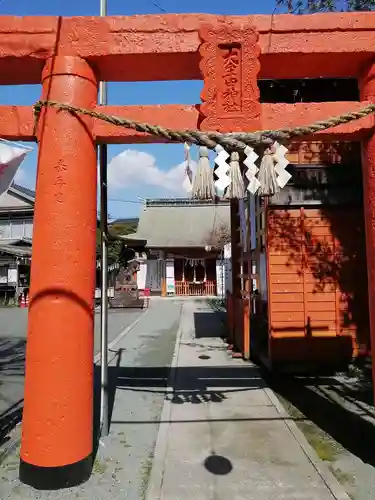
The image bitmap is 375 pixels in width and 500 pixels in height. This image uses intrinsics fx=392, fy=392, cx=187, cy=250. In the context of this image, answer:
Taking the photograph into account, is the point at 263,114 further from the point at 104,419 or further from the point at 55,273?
the point at 104,419

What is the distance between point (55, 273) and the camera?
3.49 meters

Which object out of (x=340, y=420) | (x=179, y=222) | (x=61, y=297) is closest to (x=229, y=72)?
(x=61, y=297)

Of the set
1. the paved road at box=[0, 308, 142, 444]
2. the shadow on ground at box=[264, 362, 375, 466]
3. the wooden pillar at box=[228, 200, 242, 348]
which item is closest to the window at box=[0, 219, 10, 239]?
the paved road at box=[0, 308, 142, 444]

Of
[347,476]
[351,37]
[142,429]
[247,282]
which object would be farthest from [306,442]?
[247,282]

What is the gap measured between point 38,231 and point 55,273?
0.42m

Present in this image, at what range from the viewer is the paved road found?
20.1ft

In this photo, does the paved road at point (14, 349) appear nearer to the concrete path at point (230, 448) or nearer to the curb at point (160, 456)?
the curb at point (160, 456)

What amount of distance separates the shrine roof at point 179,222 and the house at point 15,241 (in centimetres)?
746

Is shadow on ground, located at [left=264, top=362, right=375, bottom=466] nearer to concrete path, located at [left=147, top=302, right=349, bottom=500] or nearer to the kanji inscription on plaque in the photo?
concrete path, located at [left=147, top=302, right=349, bottom=500]

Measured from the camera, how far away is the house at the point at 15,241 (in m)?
22.8

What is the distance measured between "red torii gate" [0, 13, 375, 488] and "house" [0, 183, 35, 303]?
20406 millimetres

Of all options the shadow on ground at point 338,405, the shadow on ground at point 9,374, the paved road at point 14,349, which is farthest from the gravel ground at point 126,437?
the shadow on ground at point 338,405

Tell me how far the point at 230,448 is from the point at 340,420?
178 cm

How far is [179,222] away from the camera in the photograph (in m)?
30.8
